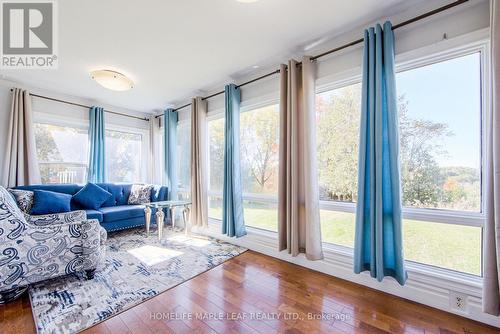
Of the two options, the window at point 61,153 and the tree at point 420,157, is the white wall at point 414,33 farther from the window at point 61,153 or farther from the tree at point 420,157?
the window at point 61,153

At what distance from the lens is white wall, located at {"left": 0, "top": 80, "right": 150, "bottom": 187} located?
3.20m

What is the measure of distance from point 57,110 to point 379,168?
4.99m

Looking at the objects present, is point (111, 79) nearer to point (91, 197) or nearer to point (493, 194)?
point (91, 197)

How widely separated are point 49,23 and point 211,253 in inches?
118

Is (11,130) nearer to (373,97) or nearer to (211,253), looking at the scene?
(211,253)

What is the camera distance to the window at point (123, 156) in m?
4.47

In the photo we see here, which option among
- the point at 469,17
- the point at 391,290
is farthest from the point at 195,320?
the point at 469,17

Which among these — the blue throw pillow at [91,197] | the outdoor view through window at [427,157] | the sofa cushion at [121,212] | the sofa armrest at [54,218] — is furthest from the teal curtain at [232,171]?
the blue throw pillow at [91,197]

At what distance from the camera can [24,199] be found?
9.30ft

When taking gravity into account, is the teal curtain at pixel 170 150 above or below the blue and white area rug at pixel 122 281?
above

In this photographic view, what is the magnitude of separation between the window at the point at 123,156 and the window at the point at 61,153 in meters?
0.43

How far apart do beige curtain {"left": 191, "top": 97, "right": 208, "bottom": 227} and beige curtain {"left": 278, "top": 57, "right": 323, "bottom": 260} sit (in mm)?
1599

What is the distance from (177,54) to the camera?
8.47 ft

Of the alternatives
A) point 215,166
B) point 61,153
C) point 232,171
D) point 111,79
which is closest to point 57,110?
point 61,153
